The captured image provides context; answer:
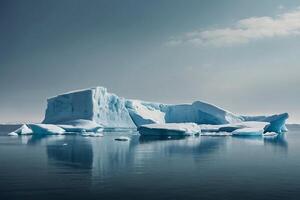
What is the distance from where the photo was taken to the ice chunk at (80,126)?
59344 mm

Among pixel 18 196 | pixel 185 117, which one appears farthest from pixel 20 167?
pixel 185 117

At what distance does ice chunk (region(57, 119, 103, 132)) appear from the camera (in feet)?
195

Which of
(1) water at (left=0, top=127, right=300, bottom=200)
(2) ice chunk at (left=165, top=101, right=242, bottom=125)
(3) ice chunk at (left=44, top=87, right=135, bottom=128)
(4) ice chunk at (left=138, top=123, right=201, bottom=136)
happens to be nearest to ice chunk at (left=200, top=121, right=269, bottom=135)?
(2) ice chunk at (left=165, top=101, right=242, bottom=125)

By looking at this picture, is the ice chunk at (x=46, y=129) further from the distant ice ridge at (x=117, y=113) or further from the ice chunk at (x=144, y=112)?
the ice chunk at (x=144, y=112)

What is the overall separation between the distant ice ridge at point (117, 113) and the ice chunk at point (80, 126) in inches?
17.9

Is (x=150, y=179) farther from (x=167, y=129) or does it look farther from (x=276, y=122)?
(x=276, y=122)

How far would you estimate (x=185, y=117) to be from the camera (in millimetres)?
75500

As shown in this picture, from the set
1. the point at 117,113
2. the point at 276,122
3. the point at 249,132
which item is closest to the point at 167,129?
the point at 249,132

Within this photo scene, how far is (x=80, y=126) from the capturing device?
59.4 m

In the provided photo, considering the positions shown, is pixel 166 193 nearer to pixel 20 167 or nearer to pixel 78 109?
pixel 20 167

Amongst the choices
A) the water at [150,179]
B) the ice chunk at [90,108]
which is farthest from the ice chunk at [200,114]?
the water at [150,179]

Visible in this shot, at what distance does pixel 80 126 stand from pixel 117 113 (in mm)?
10590

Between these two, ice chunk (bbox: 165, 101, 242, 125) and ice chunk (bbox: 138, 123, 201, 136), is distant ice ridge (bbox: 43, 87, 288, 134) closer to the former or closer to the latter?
ice chunk (bbox: 165, 101, 242, 125)

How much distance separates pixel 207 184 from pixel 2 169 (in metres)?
9.59
